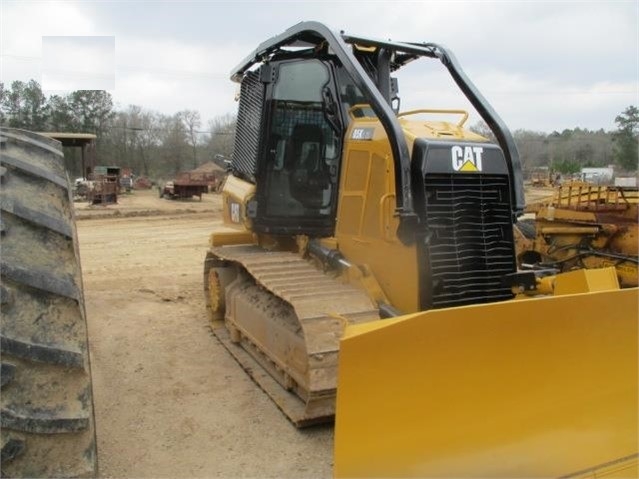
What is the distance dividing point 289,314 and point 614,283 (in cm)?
212

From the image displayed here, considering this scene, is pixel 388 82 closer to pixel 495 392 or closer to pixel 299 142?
pixel 299 142

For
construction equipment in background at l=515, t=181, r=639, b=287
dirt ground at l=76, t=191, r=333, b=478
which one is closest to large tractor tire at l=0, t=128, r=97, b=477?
dirt ground at l=76, t=191, r=333, b=478

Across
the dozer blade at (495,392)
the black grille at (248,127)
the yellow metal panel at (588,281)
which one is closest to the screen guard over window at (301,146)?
the black grille at (248,127)

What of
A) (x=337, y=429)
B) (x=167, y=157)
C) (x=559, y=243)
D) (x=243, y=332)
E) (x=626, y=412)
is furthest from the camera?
(x=167, y=157)

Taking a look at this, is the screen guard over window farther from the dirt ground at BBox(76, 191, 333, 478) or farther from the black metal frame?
the dirt ground at BBox(76, 191, 333, 478)

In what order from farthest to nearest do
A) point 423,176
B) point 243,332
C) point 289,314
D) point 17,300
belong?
point 243,332, point 289,314, point 423,176, point 17,300

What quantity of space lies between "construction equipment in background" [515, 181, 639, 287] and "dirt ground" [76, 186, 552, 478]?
14.7 ft

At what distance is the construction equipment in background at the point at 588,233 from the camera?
306 inches

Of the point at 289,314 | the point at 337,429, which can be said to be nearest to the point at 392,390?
the point at 337,429

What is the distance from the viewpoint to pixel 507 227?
3729 mm

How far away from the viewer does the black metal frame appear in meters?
3.32

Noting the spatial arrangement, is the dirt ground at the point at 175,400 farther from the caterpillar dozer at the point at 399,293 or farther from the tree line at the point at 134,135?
the tree line at the point at 134,135

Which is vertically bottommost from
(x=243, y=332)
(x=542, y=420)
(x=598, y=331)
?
(x=243, y=332)

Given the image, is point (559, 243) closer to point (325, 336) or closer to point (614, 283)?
point (614, 283)
